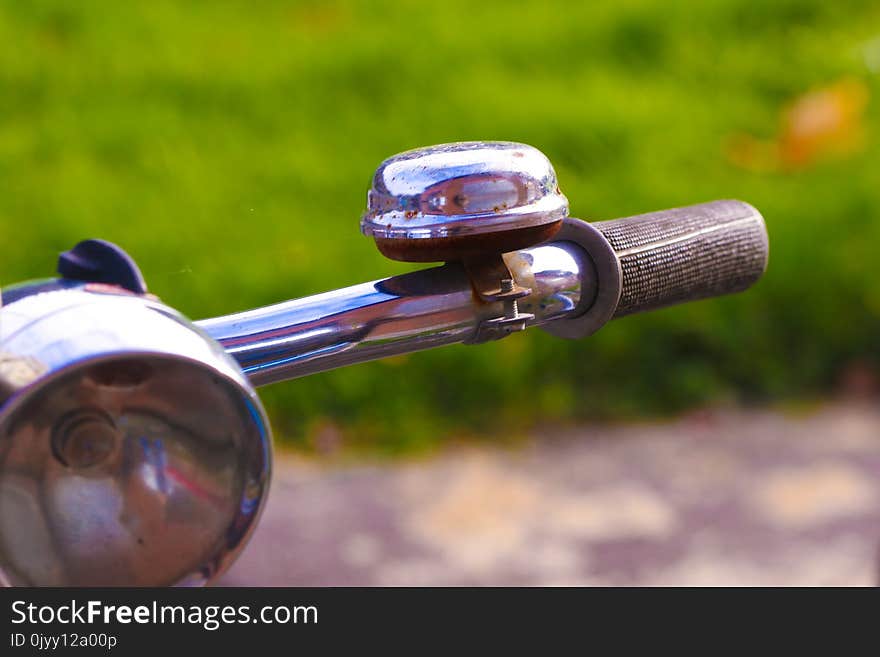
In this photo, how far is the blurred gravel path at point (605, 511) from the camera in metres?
3.21

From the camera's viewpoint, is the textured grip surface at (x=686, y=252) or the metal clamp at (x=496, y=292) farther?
the textured grip surface at (x=686, y=252)

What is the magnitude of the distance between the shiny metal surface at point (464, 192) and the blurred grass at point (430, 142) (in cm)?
223

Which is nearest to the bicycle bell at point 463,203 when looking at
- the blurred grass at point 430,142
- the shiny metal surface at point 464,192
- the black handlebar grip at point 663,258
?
the shiny metal surface at point 464,192

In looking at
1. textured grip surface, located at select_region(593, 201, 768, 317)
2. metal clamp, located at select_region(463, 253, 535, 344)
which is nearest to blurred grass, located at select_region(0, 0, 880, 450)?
textured grip surface, located at select_region(593, 201, 768, 317)

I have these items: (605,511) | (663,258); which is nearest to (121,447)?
(663,258)

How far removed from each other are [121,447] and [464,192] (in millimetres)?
326

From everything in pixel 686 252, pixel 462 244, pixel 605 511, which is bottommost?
pixel 605 511

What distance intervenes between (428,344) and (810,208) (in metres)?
3.65

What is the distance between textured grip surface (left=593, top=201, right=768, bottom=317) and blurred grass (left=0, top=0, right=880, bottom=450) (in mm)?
2051

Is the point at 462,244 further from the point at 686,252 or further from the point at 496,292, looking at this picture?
the point at 686,252

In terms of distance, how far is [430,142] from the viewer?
4289mm

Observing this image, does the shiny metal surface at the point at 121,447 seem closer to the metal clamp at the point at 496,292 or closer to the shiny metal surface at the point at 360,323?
the shiny metal surface at the point at 360,323
